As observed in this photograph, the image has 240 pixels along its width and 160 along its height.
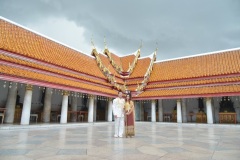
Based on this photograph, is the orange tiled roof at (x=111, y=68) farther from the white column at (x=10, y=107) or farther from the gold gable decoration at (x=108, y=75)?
the white column at (x=10, y=107)

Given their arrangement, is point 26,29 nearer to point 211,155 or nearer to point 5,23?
point 5,23

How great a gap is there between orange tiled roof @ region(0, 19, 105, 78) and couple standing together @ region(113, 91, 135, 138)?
29.6 ft

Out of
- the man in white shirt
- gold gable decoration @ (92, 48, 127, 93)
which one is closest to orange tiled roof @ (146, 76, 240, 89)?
gold gable decoration @ (92, 48, 127, 93)

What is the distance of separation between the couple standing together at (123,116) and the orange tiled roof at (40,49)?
29.6 ft

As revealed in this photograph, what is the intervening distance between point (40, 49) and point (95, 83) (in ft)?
19.5

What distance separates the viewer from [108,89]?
19.1 m

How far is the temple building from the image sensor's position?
500 inches

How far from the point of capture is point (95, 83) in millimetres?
18047

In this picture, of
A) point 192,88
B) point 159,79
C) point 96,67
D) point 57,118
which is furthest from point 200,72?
point 57,118

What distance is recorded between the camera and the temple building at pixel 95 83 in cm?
1270

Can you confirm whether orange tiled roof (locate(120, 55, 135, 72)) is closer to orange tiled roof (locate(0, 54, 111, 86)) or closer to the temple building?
the temple building

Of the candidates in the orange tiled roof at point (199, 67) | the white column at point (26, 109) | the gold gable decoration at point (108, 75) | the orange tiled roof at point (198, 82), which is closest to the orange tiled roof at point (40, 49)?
the gold gable decoration at point (108, 75)

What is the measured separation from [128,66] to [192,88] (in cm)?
1040

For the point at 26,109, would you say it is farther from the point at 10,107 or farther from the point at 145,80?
the point at 145,80
